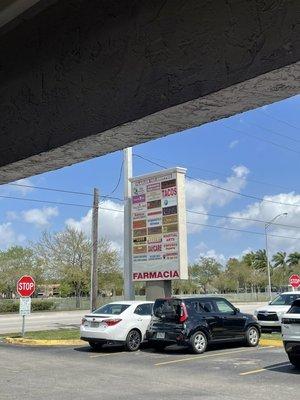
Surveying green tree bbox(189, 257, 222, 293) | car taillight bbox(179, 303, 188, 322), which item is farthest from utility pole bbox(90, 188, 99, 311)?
green tree bbox(189, 257, 222, 293)

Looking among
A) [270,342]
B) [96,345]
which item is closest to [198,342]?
[96,345]

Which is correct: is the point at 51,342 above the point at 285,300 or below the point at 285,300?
below

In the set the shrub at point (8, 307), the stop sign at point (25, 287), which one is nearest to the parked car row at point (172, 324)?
the stop sign at point (25, 287)

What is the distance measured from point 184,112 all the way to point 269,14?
0.65m

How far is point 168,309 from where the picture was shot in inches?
623

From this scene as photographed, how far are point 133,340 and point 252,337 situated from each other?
375 centimetres

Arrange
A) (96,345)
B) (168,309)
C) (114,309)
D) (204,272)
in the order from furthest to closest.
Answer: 1. (204,272)
2. (114,309)
3. (96,345)
4. (168,309)

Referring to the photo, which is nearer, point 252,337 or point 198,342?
point 198,342

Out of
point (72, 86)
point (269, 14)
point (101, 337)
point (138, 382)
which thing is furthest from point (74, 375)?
point (269, 14)

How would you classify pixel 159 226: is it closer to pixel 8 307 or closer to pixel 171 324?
pixel 171 324

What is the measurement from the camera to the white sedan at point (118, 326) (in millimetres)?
16031

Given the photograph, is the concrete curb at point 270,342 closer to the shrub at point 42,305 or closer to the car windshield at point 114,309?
the car windshield at point 114,309

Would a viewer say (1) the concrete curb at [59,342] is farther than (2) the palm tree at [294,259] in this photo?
No

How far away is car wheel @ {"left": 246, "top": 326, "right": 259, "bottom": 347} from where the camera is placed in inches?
658
